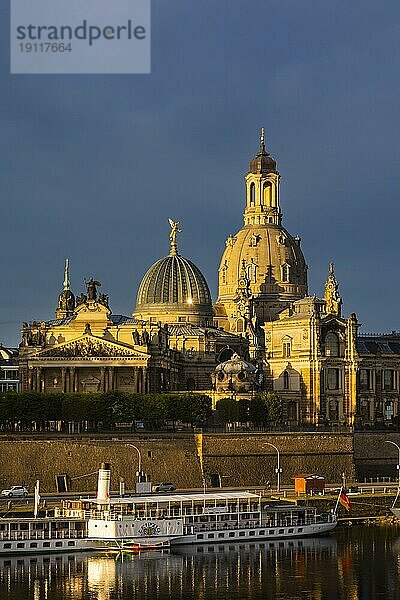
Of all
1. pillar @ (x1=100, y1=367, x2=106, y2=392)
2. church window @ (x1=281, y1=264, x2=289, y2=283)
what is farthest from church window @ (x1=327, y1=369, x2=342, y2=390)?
church window @ (x1=281, y1=264, x2=289, y2=283)

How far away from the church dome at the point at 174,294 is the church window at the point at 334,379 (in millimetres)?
22993

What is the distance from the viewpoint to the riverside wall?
126 m

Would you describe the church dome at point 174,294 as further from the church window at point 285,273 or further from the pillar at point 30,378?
the pillar at point 30,378

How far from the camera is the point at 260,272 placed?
193375 millimetres

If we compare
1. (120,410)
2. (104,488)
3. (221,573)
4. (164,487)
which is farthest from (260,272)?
(221,573)

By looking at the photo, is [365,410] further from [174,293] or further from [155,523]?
[155,523]

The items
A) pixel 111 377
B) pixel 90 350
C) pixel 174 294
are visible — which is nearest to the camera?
pixel 90 350

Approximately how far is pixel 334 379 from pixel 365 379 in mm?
5047

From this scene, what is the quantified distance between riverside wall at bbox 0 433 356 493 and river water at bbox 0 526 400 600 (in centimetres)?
2464

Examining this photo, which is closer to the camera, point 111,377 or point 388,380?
point 111,377

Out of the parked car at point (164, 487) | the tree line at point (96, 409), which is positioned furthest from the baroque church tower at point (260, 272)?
the parked car at point (164, 487)

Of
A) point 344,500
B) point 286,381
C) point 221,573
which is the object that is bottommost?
point 221,573

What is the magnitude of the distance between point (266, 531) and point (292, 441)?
3116 centimetres

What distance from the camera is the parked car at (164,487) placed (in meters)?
124
